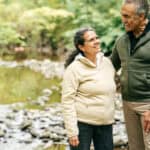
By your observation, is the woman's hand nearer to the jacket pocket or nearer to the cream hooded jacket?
the cream hooded jacket

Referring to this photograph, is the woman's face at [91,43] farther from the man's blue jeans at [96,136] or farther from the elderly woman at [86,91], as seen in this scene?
the man's blue jeans at [96,136]

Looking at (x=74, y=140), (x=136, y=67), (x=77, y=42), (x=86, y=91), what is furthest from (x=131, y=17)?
(x=74, y=140)

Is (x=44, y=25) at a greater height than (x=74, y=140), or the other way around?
(x=44, y=25)

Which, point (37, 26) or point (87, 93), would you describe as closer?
point (87, 93)

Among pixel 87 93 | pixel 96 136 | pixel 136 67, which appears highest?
pixel 136 67

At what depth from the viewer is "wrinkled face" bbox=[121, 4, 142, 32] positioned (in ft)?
8.38

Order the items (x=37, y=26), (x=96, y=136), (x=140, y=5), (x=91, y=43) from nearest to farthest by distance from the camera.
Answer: (x=140, y=5) → (x=91, y=43) → (x=96, y=136) → (x=37, y=26)

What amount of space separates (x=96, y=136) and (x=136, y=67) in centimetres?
57

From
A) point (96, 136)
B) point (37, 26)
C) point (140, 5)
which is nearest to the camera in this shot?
point (140, 5)

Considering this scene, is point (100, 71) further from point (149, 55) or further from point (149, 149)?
point (149, 149)

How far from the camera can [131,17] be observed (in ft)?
8.41

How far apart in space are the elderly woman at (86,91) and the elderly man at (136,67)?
11 cm

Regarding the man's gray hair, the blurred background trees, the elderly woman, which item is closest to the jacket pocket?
the elderly woman

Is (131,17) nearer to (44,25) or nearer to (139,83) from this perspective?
(139,83)
